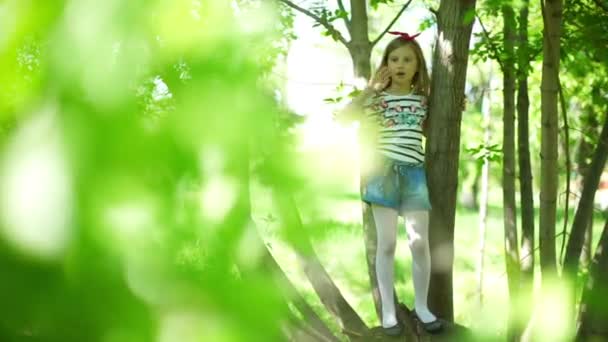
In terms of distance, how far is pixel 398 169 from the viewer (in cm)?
337

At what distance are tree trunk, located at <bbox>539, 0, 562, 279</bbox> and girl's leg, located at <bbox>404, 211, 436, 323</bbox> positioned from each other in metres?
0.52

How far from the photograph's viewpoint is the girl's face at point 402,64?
11.6 ft

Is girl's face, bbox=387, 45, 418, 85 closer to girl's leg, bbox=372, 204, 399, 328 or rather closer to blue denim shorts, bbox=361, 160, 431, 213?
blue denim shorts, bbox=361, 160, 431, 213

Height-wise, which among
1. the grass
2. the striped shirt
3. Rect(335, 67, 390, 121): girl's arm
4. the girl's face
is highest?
the girl's face

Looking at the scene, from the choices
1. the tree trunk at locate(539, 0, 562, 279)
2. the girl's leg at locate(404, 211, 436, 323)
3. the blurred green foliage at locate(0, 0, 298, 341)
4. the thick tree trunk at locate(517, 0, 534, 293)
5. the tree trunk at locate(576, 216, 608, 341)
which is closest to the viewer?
the blurred green foliage at locate(0, 0, 298, 341)

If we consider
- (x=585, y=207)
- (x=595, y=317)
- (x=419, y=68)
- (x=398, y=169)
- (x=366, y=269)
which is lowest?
(x=366, y=269)

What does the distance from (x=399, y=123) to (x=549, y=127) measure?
65 cm

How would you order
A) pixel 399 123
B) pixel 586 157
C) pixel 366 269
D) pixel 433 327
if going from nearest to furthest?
A: pixel 433 327, pixel 399 123, pixel 586 157, pixel 366 269

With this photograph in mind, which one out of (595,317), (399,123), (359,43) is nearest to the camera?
(595,317)

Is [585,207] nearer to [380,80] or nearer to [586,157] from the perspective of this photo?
[380,80]

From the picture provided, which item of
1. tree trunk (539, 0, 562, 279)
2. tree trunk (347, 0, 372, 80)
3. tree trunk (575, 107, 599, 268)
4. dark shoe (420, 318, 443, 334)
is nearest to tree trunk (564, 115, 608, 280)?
tree trunk (539, 0, 562, 279)

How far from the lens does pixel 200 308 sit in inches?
9.0

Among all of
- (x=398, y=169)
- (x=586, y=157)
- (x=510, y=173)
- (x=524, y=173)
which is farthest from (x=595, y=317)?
(x=586, y=157)

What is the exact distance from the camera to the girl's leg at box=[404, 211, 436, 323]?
3410mm
